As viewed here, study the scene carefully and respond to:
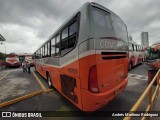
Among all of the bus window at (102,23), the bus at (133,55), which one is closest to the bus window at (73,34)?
the bus window at (102,23)

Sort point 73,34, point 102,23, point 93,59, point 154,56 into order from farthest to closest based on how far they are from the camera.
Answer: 1. point 154,56
2. point 73,34
3. point 102,23
4. point 93,59

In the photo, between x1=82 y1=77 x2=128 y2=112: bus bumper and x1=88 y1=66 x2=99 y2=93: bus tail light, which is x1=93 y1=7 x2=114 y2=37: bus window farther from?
x1=82 y1=77 x2=128 y2=112: bus bumper

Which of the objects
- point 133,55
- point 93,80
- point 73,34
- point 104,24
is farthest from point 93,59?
point 133,55

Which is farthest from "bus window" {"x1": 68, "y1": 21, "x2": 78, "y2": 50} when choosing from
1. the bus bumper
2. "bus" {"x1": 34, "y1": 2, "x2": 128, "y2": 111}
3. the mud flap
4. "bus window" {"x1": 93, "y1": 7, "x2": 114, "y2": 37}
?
the bus bumper

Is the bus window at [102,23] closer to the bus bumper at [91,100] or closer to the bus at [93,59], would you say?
the bus at [93,59]

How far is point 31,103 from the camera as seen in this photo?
4.50 m

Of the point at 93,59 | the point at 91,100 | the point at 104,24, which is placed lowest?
the point at 91,100

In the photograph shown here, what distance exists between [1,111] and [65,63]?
2.75 m

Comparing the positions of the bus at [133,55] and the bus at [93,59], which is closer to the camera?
the bus at [93,59]

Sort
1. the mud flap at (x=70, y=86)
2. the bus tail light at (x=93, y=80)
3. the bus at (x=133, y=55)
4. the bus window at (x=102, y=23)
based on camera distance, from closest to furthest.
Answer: the bus tail light at (x=93, y=80) < the bus window at (x=102, y=23) < the mud flap at (x=70, y=86) < the bus at (x=133, y=55)

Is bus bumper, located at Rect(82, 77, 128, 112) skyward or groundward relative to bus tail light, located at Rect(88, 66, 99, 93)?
groundward

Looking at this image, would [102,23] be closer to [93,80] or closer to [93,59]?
[93,59]

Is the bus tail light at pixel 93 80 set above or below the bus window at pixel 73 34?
below

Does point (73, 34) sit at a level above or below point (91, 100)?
above
